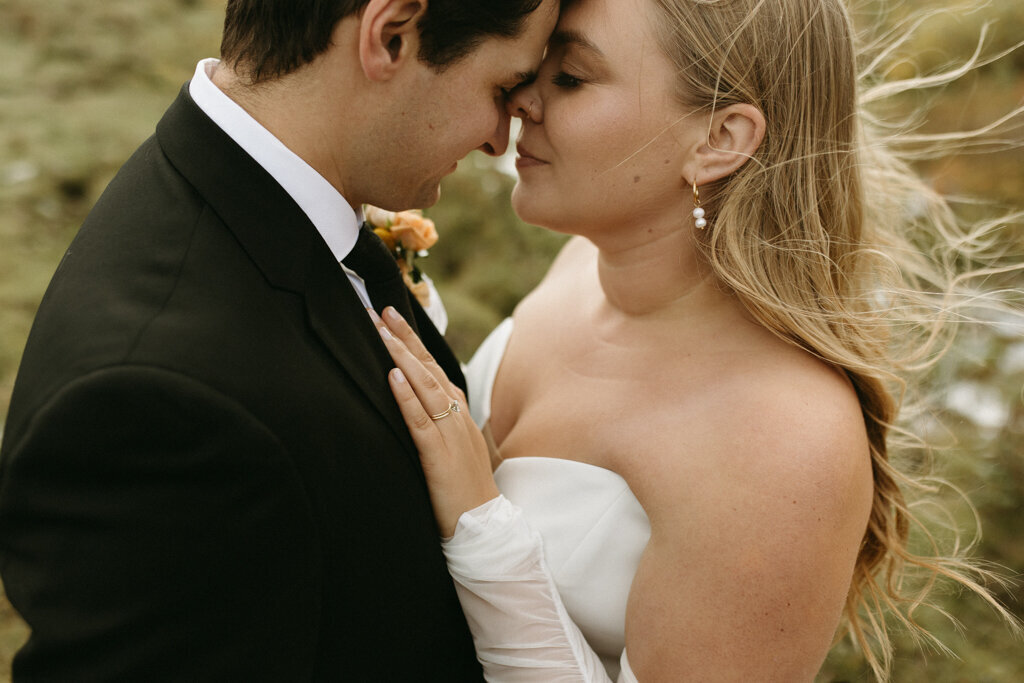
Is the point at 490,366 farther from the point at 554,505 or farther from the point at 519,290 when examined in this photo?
the point at 519,290

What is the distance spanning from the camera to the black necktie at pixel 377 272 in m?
2.04

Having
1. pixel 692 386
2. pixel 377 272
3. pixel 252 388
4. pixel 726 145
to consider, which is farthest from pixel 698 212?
pixel 252 388

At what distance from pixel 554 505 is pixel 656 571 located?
371 mm

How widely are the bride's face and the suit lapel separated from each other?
2.63 feet

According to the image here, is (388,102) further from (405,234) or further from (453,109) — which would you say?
(405,234)

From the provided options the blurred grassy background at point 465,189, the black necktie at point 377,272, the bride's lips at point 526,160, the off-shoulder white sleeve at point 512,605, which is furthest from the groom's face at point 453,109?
the blurred grassy background at point 465,189

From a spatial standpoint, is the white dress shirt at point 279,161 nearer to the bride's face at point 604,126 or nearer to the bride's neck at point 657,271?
the bride's face at point 604,126

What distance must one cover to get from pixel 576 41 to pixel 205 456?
140 centimetres

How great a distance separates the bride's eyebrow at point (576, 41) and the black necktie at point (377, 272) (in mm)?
705

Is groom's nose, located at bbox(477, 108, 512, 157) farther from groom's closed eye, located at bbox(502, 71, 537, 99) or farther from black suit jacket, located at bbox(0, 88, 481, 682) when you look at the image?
black suit jacket, located at bbox(0, 88, 481, 682)

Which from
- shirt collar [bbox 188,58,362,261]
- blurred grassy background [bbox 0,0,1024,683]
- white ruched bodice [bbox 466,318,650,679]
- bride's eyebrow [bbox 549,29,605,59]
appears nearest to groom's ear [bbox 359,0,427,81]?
shirt collar [bbox 188,58,362,261]

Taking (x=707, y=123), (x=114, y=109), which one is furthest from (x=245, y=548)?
(x=114, y=109)

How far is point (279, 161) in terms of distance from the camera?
1757mm

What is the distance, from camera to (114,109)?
5.02 meters
